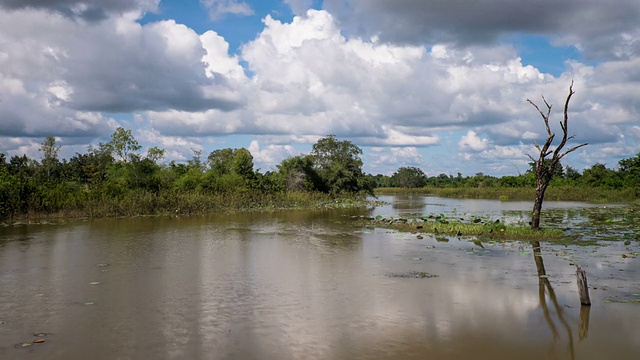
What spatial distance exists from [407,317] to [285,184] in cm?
4086

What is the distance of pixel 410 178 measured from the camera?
10438cm

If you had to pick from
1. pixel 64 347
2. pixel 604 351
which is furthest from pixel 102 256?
pixel 604 351

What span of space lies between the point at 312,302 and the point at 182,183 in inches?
1126

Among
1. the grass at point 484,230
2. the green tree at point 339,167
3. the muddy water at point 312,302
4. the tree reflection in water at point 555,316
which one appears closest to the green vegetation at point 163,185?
the green tree at point 339,167

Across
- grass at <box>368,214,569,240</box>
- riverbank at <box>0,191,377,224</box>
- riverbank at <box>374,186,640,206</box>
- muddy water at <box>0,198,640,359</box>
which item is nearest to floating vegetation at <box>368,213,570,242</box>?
grass at <box>368,214,569,240</box>

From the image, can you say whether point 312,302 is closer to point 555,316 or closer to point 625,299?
point 555,316

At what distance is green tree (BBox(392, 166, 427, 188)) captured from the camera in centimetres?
10406

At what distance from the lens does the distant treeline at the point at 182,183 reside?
1076 inches

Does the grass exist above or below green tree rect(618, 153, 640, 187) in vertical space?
below

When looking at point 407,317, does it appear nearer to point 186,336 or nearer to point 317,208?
point 186,336

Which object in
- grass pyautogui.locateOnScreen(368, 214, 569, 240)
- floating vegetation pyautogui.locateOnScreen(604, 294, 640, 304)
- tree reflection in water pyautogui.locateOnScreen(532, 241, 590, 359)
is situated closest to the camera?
tree reflection in water pyautogui.locateOnScreen(532, 241, 590, 359)

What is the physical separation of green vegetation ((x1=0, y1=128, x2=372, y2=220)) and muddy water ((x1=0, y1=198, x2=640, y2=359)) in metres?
10.2

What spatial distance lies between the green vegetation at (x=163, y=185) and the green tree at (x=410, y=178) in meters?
42.7

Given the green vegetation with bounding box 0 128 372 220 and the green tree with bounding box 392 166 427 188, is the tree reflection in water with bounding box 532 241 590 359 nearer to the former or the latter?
the green vegetation with bounding box 0 128 372 220
